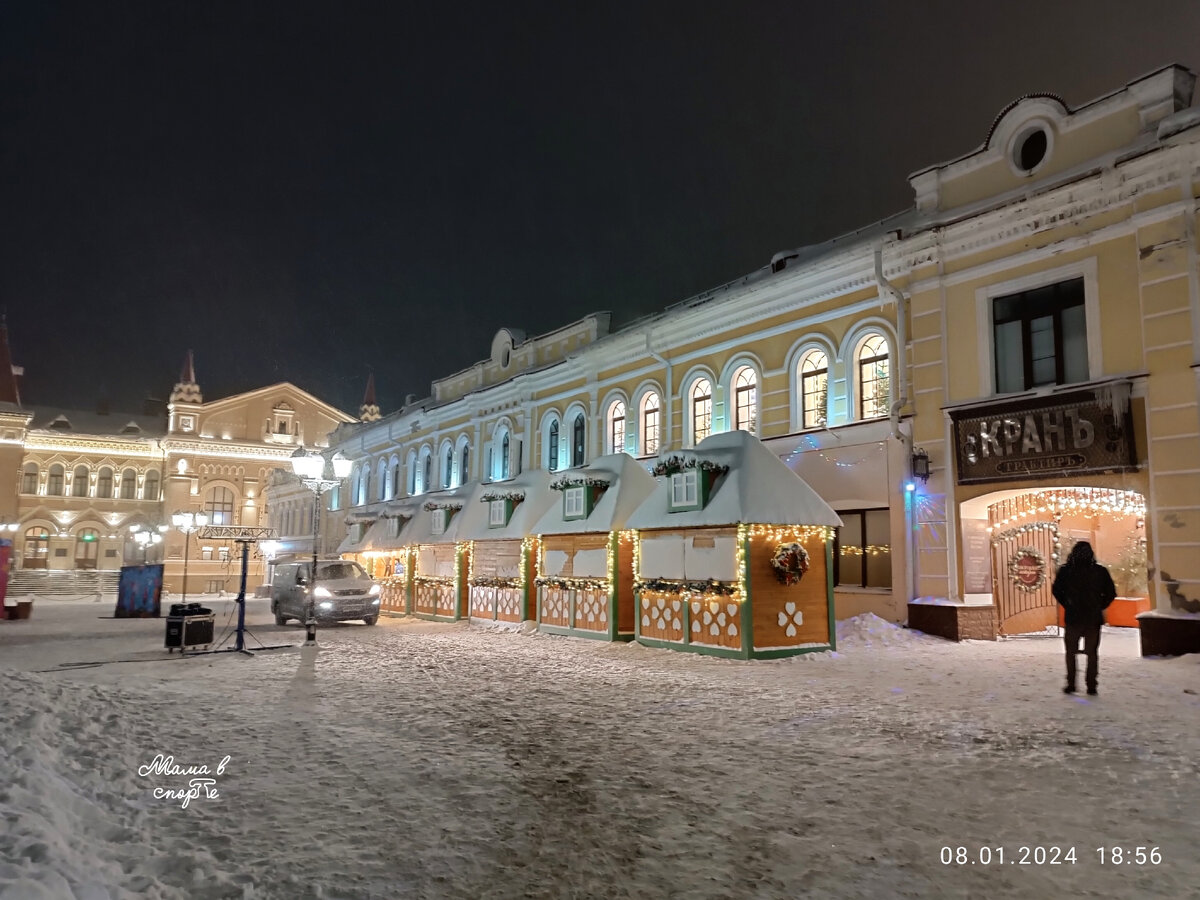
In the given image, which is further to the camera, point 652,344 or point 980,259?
point 652,344

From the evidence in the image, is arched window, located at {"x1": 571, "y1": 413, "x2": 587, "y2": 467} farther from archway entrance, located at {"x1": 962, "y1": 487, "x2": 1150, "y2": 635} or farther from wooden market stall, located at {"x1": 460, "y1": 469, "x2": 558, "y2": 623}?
archway entrance, located at {"x1": 962, "y1": 487, "x2": 1150, "y2": 635}

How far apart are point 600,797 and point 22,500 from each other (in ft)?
196

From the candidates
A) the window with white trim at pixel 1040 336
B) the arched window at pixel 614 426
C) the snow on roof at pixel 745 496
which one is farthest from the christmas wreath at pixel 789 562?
the arched window at pixel 614 426

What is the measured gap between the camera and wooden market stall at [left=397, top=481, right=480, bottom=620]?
23.8 meters

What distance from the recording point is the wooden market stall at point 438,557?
23766 mm

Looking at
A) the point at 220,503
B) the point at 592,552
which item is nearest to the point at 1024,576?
the point at 592,552

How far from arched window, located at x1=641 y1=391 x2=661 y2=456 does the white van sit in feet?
27.8

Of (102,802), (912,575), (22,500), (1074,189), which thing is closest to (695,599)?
(912,575)

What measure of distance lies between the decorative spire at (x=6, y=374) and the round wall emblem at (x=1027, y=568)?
58.7m

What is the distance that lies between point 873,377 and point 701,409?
534 cm

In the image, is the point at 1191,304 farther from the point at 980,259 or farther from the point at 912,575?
the point at 912,575

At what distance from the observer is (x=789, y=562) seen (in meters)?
14.1

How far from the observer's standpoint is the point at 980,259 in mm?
15961

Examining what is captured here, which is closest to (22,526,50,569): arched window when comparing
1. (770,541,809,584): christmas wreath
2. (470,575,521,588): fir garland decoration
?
(470,575,521,588): fir garland decoration
